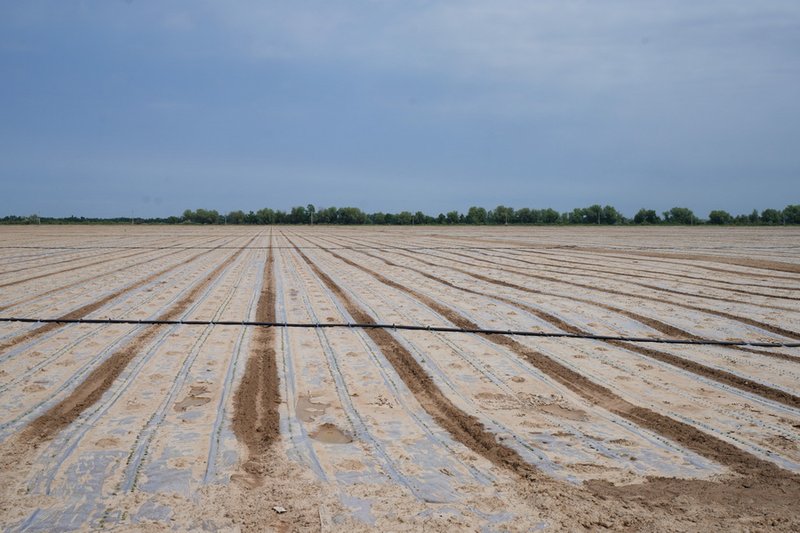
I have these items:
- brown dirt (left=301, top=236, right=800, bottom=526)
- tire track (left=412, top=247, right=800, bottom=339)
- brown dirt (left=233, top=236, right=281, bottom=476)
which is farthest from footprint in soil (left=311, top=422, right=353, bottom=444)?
tire track (left=412, top=247, right=800, bottom=339)

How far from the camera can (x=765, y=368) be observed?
5023 millimetres

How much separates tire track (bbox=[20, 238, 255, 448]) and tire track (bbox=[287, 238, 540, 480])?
241 cm

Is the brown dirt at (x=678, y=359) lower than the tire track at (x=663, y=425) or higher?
higher

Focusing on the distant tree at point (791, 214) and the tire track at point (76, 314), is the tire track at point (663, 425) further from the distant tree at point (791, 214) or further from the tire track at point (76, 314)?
the distant tree at point (791, 214)

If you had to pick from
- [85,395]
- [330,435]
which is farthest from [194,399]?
[330,435]

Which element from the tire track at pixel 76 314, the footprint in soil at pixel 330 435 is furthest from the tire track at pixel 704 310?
the tire track at pixel 76 314

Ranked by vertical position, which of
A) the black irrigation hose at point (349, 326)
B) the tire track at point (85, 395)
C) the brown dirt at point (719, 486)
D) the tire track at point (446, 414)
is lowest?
Result: the brown dirt at point (719, 486)

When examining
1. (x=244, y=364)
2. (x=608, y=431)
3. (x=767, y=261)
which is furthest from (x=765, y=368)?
(x=767, y=261)

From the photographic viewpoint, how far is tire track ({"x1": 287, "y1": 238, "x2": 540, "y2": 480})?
317 centimetres

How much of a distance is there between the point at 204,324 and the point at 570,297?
18.4 ft

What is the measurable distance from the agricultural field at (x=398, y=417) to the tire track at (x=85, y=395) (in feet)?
0.07

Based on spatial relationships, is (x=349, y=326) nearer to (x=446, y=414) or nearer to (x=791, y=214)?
(x=446, y=414)

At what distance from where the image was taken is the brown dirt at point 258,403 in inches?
131

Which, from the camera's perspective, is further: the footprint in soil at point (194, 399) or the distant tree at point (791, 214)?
the distant tree at point (791, 214)
